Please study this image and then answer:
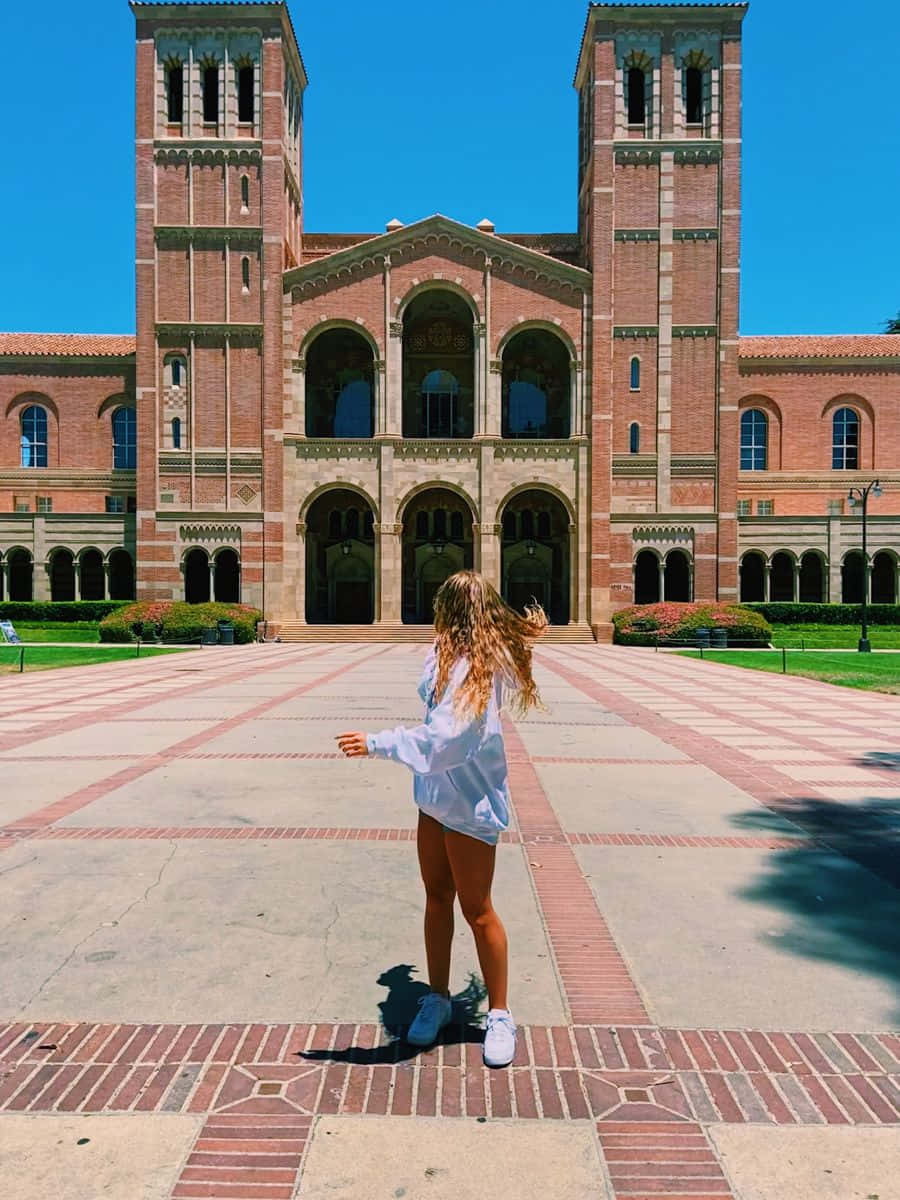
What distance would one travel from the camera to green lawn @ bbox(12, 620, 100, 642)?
35562 mm

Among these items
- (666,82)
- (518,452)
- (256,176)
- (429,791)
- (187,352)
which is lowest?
(429,791)

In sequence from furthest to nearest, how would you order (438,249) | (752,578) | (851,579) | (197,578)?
(752,578), (851,579), (197,578), (438,249)

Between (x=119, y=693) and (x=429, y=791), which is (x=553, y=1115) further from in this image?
(x=119, y=693)

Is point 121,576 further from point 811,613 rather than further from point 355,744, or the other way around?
point 355,744

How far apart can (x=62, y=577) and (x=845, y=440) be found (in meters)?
42.7

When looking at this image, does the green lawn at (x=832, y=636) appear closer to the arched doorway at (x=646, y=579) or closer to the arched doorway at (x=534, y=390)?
the arched doorway at (x=646, y=579)

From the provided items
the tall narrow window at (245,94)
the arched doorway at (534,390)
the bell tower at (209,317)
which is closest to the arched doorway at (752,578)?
the arched doorway at (534,390)

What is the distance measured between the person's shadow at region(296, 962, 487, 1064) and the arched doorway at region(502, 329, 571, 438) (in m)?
41.3

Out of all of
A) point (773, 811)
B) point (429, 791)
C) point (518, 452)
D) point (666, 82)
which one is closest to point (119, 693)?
point (773, 811)

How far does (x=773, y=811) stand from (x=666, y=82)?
141 feet

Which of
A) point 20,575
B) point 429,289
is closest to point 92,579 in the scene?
point 20,575

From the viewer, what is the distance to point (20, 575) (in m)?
43.6

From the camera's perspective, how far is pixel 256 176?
39.7 meters

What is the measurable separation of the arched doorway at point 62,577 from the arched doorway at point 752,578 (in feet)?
114
